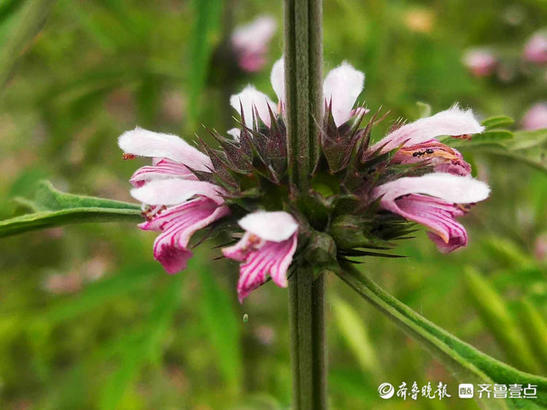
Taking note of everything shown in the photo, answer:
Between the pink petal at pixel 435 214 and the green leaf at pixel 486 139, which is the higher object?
the green leaf at pixel 486 139

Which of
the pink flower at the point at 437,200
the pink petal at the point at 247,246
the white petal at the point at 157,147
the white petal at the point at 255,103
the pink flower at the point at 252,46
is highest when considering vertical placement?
the pink flower at the point at 252,46

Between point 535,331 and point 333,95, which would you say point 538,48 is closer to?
point 535,331

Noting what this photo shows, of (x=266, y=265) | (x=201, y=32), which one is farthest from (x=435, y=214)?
(x=201, y=32)

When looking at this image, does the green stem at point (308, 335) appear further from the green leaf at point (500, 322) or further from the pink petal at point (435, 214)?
the green leaf at point (500, 322)

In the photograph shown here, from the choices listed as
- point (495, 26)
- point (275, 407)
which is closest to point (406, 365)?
point (275, 407)

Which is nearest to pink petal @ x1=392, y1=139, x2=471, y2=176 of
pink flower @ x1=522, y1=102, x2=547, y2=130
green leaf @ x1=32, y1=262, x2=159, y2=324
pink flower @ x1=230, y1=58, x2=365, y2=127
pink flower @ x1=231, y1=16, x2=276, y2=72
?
pink flower @ x1=230, y1=58, x2=365, y2=127

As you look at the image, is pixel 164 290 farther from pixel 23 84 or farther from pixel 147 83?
pixel 23 84

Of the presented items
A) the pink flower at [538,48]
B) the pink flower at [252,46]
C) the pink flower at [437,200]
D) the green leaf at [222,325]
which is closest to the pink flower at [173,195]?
the pink flower at [437,200]

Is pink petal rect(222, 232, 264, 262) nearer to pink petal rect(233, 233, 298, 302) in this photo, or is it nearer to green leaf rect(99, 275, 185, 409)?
pink petal rect(233, 233, 298, 302)
